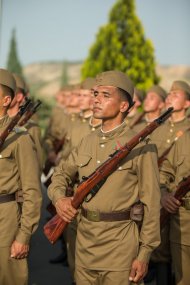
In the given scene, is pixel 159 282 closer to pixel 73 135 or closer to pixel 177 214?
pixel 177 214

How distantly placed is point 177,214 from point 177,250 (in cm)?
35

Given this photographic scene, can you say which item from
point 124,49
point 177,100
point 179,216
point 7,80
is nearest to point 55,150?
point 177,100

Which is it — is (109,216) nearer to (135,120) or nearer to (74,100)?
(135,120)

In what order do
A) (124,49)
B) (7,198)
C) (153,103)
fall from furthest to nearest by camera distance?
1. (124,49)
2. (153,103)
3. (7,198)

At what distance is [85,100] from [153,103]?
137 centimetres

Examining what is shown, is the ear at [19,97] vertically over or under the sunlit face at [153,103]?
under

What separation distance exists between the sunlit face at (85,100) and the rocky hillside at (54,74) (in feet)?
266

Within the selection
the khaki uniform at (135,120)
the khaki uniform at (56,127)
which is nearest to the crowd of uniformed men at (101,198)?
the khaki uniform at (135,120)

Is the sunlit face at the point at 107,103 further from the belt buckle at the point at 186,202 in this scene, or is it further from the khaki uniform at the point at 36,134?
the khaki uniform at the point at 36,134

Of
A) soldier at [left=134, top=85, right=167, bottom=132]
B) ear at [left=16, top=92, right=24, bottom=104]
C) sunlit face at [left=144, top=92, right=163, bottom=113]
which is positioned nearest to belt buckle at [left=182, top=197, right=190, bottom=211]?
ear at [left=16, top=92, right=24, bottom=104]

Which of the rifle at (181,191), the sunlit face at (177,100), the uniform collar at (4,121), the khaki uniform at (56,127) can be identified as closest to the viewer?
the uniform collar at (4,121)

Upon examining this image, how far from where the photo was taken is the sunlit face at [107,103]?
12.6 ft

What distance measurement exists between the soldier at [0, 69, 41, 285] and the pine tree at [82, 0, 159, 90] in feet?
51.0

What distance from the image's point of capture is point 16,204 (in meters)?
4.17
